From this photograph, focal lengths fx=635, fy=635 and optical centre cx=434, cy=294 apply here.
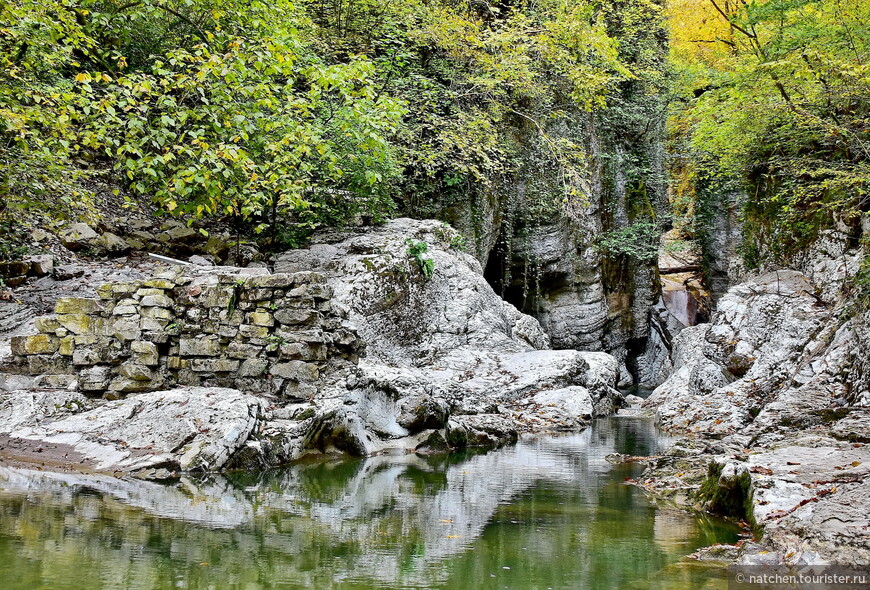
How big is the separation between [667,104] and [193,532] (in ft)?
76.0

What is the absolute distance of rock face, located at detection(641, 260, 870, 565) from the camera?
12.9ft

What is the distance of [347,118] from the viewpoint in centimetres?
1031

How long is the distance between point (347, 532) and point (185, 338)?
460 cm

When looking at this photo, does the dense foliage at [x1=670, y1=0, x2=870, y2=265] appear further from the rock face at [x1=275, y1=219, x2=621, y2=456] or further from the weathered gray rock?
the weathered gray rock

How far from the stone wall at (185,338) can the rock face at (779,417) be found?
14.9 feet

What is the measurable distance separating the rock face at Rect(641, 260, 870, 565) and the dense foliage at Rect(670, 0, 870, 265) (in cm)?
155

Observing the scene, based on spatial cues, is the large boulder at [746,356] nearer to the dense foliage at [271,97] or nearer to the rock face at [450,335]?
the rock face at [450,335]

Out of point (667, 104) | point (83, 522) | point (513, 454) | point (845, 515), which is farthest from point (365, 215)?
point (667, 104)

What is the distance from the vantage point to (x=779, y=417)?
8.67 meters

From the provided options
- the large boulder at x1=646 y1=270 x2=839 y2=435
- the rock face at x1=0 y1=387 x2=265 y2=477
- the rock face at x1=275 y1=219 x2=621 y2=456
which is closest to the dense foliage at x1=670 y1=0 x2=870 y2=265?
the large boulder at x1=646 y1=270 x2=839 y2=435

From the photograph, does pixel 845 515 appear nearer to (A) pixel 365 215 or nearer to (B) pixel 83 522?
(B) pixel 83 522

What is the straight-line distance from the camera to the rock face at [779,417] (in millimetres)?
3932

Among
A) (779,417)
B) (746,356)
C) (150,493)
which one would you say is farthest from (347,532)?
(746,356)

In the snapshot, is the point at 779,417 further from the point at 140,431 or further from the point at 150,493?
the point at 140,431
